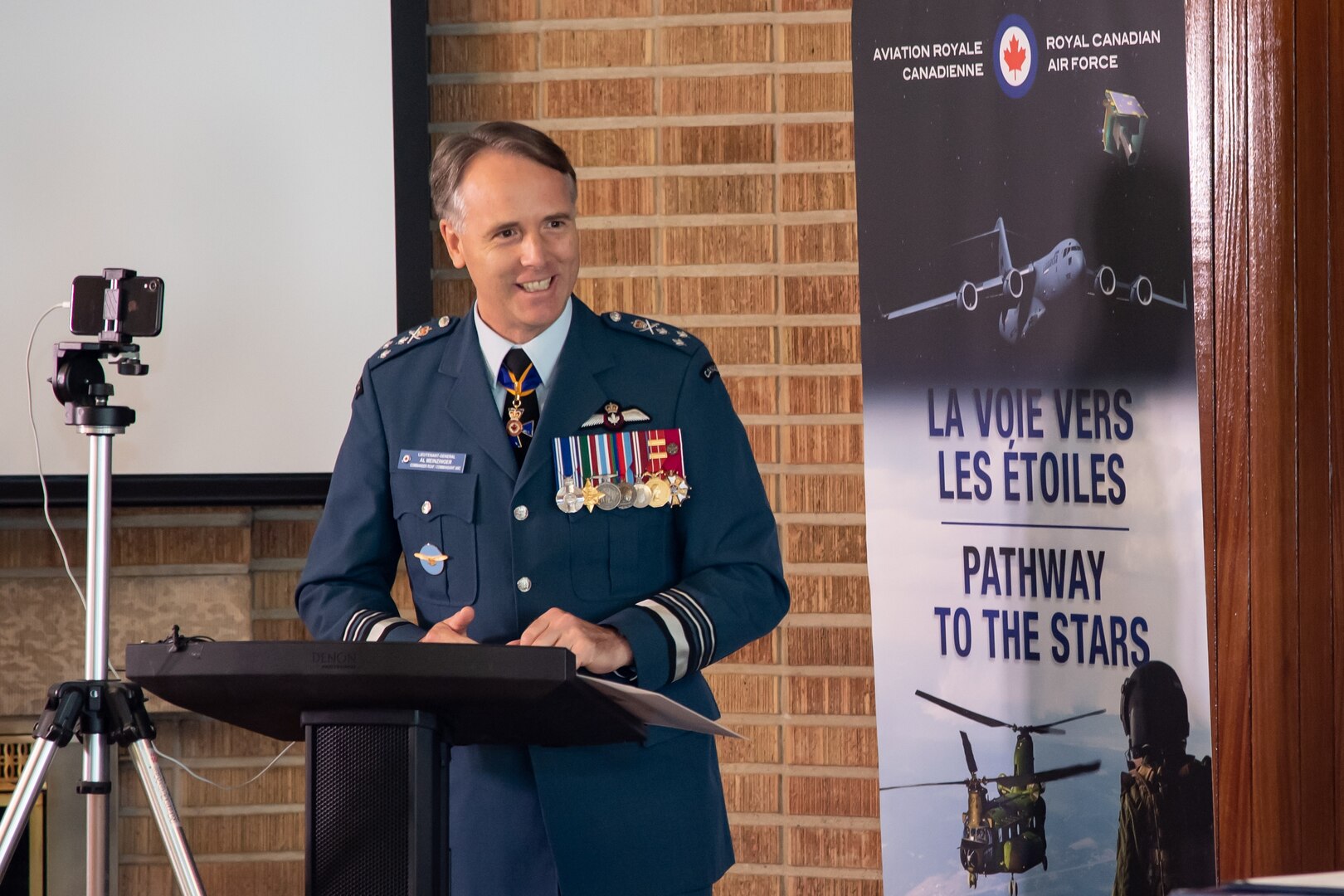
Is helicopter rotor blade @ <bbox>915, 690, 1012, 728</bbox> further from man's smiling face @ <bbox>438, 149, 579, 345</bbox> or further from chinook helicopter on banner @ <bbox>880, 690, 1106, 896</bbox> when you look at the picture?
man's smiling face @ <bbox>438, 149, 579, 345</bbox>

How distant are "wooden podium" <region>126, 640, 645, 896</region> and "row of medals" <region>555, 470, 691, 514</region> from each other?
1.27ft

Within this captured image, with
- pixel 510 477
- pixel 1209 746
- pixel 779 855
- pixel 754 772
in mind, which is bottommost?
pixel 779 855

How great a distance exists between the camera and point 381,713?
4.14ft

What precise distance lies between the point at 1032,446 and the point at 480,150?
1.14m

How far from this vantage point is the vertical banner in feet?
7.41

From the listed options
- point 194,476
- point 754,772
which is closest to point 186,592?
point 194,476

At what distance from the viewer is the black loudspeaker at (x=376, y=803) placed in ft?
4.11

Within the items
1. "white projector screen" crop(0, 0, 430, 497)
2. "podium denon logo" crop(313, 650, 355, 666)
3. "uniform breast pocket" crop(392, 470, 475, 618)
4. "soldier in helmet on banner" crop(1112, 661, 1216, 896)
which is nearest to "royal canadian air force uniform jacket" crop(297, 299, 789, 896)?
"uniform breast pocket" crop(392, 470, 475, 618)

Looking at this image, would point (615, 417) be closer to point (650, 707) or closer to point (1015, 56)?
point (650, 707)

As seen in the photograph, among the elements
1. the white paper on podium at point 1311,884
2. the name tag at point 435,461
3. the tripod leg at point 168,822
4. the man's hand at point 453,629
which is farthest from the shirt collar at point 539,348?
the white paper on podium at point 1311,884

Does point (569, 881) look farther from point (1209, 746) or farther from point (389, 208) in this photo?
point (389, 208)

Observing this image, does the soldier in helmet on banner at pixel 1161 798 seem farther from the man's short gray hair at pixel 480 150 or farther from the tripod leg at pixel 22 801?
the tripod leg at pixel 22 801

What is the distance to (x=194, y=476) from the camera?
274 cm

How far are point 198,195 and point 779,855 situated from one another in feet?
6.03
